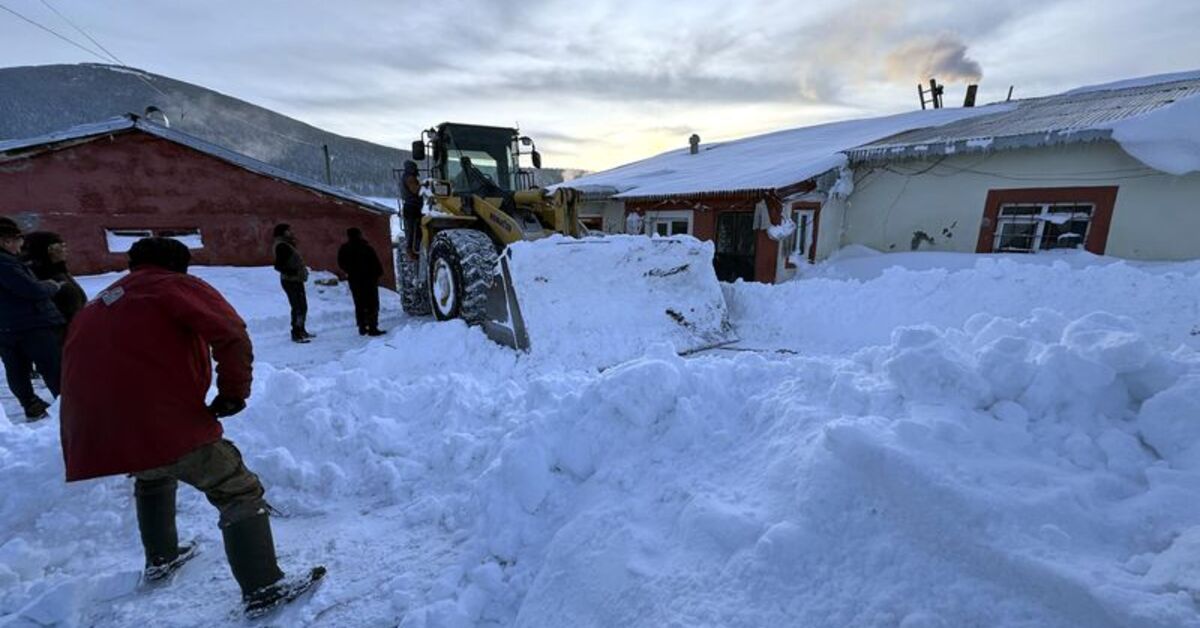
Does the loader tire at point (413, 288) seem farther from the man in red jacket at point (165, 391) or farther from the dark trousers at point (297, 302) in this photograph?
the man in red jacket at point (165, 391)

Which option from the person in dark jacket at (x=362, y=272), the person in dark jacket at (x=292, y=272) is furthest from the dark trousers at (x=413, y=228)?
the person in dark jacket at (x=292, y=272)

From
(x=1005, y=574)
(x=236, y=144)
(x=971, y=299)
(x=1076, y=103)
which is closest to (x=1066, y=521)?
(x=1005, y=574)

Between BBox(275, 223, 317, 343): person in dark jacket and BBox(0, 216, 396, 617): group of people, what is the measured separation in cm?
519

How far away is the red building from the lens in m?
9.02

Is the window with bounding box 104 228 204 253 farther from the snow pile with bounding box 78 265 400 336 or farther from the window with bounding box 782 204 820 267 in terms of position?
the window with bounding box 782 204 820 267

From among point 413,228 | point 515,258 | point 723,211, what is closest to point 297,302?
point 413,228

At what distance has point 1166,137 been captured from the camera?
757 cm

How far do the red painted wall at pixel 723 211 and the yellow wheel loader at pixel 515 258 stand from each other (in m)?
5.46

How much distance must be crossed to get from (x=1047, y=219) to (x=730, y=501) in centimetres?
1080

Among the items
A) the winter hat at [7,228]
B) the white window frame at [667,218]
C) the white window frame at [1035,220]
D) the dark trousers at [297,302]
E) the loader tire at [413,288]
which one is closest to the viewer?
the winter hat at [7,228]

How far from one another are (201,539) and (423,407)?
1.55 metres

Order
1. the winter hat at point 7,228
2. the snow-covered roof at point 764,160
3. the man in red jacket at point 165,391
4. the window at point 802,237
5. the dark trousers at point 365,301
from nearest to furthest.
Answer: the man in red jacket at point 165,391
the winter hat at point 7,228
the dark trousers at point 365,301
the snow-covered roof at point 764,160
the window at point 802,237

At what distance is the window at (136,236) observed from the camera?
31.7 feet

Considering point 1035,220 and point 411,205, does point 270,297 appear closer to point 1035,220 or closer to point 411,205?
point 411,205
